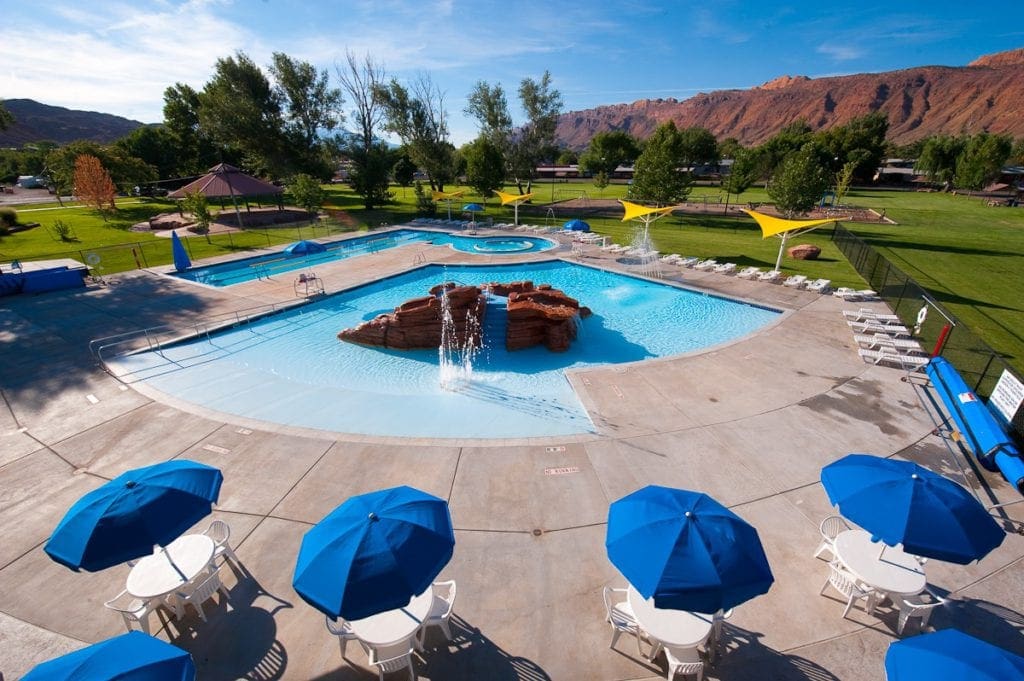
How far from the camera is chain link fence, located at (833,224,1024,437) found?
1208cm

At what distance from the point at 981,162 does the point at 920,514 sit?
3274 inches

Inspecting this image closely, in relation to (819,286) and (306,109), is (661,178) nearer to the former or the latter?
(819,286)

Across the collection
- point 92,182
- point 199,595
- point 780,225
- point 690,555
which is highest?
point 92,182

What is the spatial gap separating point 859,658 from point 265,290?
2497cm

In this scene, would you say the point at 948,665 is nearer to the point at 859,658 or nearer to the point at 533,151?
the point at 859,658

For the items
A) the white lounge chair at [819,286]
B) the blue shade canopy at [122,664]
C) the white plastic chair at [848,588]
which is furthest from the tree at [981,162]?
the blue shade canopy at [122,664]

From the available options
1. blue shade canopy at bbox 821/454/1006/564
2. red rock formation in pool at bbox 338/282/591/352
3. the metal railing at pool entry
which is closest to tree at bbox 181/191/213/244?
the metal railing at pool entry

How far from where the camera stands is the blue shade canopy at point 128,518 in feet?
17.4

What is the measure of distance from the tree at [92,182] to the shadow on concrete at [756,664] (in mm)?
53446

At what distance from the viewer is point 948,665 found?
377 cm

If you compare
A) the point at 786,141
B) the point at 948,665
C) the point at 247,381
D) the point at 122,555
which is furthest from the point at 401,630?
the point at 786,141

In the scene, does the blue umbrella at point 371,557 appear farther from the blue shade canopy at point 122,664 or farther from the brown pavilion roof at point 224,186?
the brown pavilion roof at point 224,186

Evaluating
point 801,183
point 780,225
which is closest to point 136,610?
point 780,225

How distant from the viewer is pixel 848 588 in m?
6.37
